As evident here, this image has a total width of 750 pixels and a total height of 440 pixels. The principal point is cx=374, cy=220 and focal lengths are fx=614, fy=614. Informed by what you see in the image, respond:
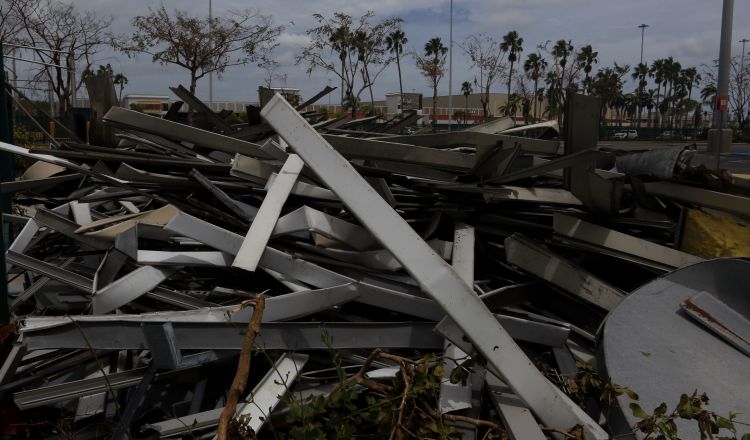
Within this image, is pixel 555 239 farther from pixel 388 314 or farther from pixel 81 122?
pixel 81 122

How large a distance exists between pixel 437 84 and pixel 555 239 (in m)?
41.1

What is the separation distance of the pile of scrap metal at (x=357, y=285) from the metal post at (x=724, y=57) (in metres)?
9.68

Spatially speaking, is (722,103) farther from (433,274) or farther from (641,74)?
(641,74)

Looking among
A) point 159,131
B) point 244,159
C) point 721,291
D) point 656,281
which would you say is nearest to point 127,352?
point 244,159

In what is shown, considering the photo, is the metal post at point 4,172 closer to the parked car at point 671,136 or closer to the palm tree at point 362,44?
the palm tree at point 362,44

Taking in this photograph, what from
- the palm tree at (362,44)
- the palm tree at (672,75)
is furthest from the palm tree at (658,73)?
the palm tree at (362,44)

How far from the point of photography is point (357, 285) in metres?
2.51

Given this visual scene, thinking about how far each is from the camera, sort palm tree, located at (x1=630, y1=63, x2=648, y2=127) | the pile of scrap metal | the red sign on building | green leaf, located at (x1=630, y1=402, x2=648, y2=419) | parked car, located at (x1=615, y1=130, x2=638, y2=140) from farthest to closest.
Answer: palm tree, located at (x1=630, y1=63, x2=648, y2=127), parked car, located at (x1=615, y1=130, x2=638, y2=140), the red sign on building, the pile of scrap metal, green leaf, located at (x1=630, y1=402, x2=648, y2=419)

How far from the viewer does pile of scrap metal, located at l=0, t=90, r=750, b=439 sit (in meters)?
2.12

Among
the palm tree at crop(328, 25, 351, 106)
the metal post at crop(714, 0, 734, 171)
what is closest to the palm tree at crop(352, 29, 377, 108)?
the palm tree at crop(328, 25, 351, 106)

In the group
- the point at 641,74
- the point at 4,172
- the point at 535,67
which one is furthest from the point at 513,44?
the point at 4,172

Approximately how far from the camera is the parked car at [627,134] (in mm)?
50312

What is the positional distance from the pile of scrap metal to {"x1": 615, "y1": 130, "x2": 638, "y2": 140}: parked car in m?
50.8

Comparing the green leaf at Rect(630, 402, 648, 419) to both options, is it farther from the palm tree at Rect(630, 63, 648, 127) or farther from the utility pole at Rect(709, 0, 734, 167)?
the palm tree at Rect(630, 63, 648, 127)
